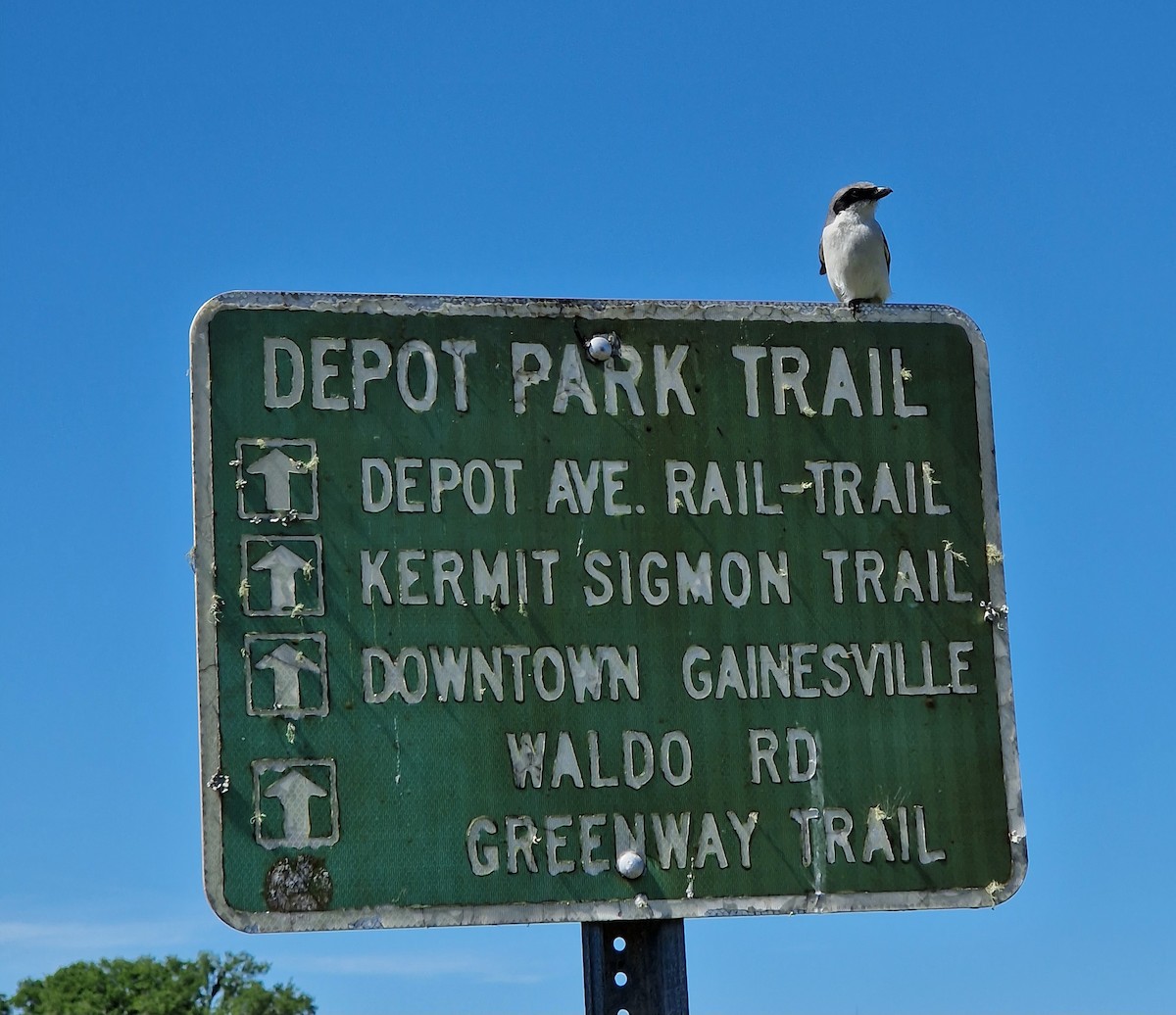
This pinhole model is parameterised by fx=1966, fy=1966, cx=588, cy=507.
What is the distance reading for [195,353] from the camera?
20.4ft

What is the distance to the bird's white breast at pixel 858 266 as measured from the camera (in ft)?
23.2

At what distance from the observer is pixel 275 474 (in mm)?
6168

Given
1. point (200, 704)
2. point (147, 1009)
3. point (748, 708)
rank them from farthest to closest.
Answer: point (147, 1009)
point (748, 708)
point (200, 704)

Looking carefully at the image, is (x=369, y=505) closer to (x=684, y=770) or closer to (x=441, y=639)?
(x=441, y=639)

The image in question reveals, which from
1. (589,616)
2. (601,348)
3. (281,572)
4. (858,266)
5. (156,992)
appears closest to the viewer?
(281,572)

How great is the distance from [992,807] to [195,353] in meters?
3.01

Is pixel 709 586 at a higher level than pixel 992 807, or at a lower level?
higher

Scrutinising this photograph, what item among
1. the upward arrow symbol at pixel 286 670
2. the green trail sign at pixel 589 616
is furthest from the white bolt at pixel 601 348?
the upward arrow symbol at pixel 286 670

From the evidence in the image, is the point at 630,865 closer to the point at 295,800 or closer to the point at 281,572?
the point at 295,800

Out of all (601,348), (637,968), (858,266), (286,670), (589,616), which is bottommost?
(637,968)

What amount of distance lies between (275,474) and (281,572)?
314 mm

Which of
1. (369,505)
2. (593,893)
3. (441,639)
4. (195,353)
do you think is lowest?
(593,893)

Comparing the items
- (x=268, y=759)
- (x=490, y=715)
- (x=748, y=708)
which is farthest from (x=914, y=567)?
(x=268, y=759)

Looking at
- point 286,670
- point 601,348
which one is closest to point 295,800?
point 286,670
